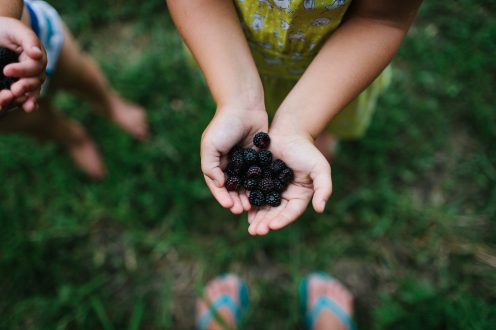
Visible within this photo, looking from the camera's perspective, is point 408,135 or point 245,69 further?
point 408,135

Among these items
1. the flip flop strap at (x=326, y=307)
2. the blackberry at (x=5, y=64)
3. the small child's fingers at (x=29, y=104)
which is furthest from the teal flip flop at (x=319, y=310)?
the blackberry at (x=5, y=64)

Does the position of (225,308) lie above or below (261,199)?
below

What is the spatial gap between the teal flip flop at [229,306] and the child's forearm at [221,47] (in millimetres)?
1529

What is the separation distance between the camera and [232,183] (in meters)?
1.80

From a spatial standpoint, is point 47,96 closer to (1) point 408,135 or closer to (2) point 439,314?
(1) point 408,135

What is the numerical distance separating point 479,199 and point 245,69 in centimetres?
227

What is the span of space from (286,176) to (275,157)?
0.15 meters

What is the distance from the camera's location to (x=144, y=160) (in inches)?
131

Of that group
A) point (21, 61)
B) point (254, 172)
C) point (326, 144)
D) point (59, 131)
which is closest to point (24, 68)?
point (21, 61)

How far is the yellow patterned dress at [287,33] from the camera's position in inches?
68.7

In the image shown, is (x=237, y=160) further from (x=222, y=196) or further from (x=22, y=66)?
(x=22, y=66)

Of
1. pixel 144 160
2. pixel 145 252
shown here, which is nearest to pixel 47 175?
pixel 144 160

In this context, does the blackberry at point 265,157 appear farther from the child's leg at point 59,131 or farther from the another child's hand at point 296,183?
the child's leg at point 59,131

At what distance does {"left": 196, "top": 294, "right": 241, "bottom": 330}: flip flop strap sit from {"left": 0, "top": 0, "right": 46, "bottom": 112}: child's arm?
1750 millimetres
